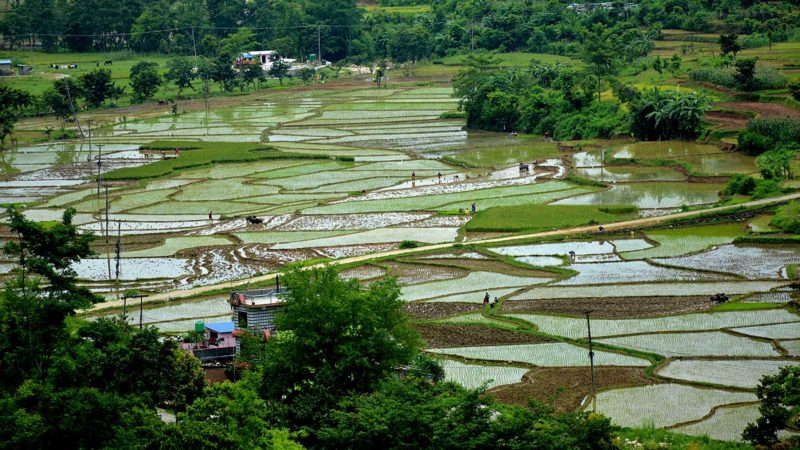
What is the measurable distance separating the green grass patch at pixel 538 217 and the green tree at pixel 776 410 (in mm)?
18694

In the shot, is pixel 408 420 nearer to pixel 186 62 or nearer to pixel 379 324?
pixel 379 324

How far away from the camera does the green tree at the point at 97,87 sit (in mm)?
75500

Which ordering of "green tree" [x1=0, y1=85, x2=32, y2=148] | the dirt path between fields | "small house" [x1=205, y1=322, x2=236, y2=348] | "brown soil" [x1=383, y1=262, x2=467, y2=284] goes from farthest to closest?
"green tree" [x1=0, y1=85, x2=32, y2=148] < "brown soil" [x1=383, y1=262, x2=467, y2=284] < the dirt path between fields < "small house" [x1=205, y1=322, x2=236, y2=348]

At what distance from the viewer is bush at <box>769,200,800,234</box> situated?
113 feet

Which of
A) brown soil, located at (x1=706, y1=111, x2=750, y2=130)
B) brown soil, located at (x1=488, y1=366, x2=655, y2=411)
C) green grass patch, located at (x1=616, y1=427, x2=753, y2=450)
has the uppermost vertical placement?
brown soil, located at (x1=706, y1=111, x2=750, y2=130)

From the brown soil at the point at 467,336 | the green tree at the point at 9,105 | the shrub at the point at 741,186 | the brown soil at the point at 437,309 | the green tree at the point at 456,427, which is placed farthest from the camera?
the green tree at the point at 9,105

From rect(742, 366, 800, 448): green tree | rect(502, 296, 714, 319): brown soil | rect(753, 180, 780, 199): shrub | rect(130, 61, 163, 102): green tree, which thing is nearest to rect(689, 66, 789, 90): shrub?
rect(753, 180, 780, 199): shrub

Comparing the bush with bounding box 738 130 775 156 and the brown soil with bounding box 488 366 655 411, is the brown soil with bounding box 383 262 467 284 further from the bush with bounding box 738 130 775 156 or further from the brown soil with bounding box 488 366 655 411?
the bush with bounding box 738 130 775 156

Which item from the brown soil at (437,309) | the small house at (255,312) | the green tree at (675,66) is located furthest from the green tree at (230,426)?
the green tree at (675,66)

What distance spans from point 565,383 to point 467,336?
13.6 ft

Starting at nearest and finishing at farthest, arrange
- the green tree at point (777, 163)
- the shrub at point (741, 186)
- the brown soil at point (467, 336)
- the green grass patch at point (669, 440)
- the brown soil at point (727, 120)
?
the green grass patch at point (669, 440) < the brown soil at point (467, 336) < the shrub at point (741, 186) < the green tree at point (777, 163) < the brown soil at point (727, 120)

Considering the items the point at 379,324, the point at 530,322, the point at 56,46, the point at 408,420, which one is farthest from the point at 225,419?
the point at 56,46

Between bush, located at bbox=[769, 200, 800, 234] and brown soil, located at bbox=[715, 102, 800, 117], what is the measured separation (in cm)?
1450

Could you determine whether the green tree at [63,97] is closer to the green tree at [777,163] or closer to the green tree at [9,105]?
the green tree at [9,105]
